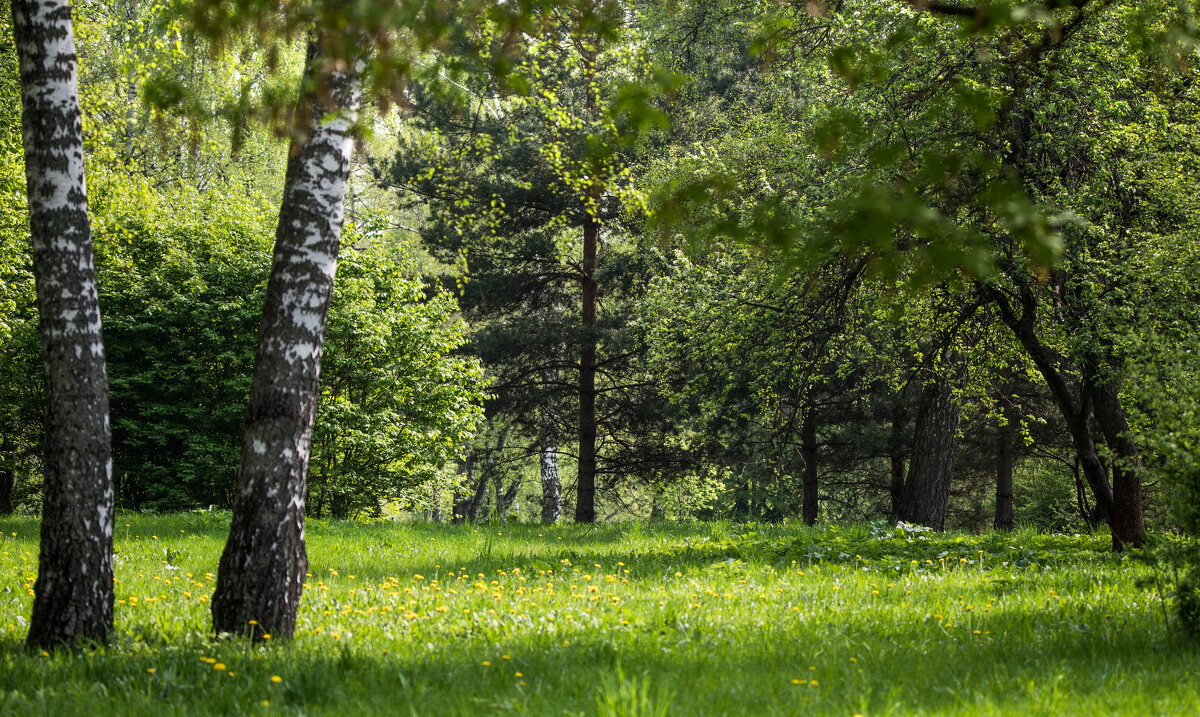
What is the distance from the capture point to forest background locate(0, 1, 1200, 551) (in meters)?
4.79

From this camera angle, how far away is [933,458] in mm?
13500

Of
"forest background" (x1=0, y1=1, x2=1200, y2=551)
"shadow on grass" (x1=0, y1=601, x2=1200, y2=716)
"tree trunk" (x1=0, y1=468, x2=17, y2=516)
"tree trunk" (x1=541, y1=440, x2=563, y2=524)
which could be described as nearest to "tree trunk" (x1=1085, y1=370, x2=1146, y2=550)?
"forest background" (x1=0, y1=1, x2=1200, y2=551)

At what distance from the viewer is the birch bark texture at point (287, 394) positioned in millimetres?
4664

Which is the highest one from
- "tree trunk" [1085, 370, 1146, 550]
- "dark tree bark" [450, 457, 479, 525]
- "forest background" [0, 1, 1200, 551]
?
"forest background" [0, 1, 1200, 551]

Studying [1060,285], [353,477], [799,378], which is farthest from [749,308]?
[353,477]

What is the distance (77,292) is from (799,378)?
9335mm

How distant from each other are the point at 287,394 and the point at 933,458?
11.4m

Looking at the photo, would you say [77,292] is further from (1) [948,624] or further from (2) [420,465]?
(2) [420,465]

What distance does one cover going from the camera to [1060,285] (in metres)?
8.97

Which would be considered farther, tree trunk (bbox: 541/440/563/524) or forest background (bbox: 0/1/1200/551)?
tree trunk (bbox: 541/440/563/524)

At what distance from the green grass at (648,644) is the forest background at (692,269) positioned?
3.66ft

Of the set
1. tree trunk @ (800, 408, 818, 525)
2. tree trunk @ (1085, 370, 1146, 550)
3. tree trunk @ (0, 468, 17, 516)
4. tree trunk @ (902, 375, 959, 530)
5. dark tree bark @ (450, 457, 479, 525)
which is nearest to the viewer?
tree trunk @ (1085, 370, 1146, 550)

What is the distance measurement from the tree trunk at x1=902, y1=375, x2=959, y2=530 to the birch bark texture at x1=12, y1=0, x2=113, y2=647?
11881mm

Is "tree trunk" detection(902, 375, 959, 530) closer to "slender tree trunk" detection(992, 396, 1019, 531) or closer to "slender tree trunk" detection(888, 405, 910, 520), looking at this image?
"slender tree trunk" detection(888, 405, 910, 520)
